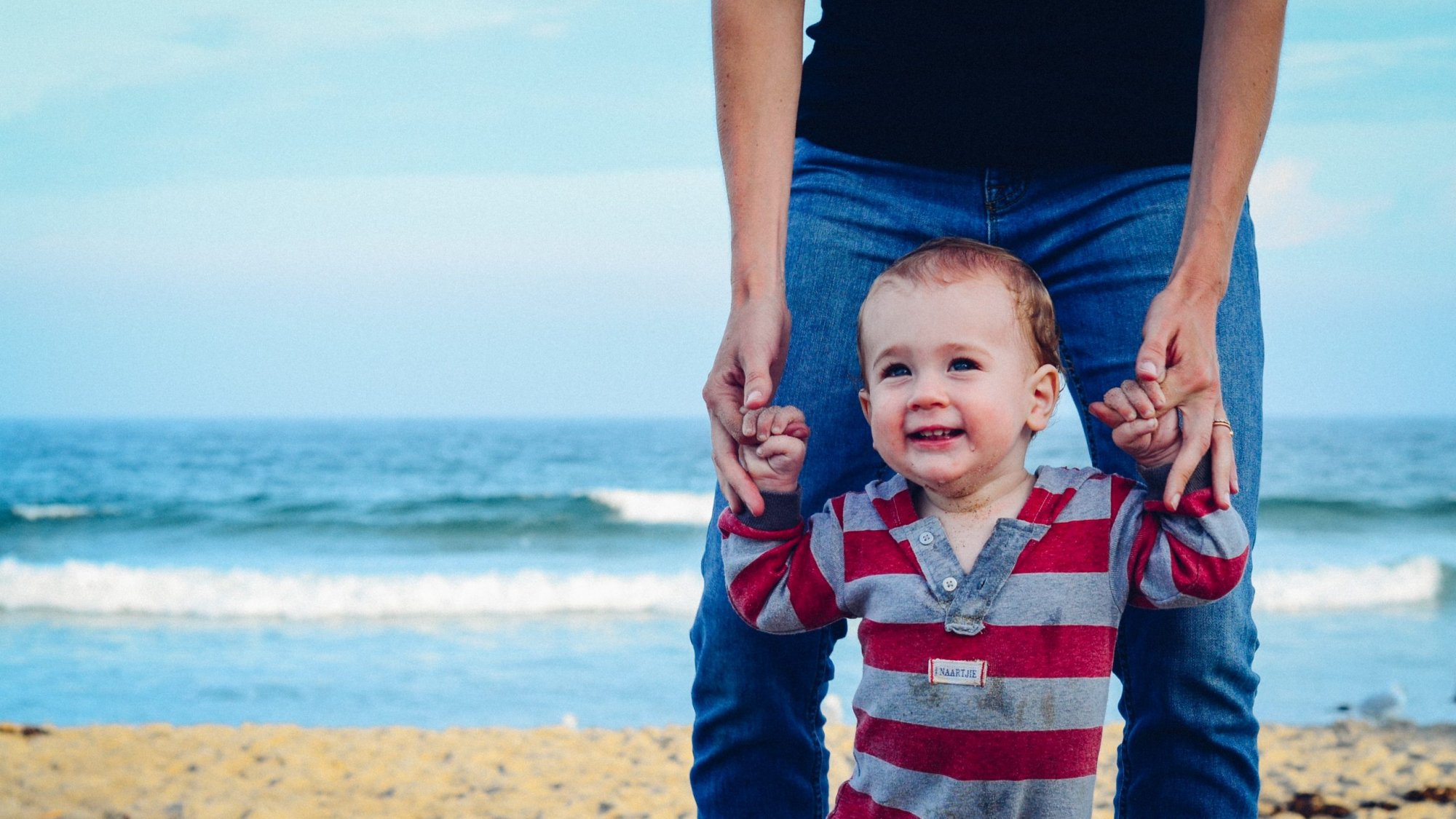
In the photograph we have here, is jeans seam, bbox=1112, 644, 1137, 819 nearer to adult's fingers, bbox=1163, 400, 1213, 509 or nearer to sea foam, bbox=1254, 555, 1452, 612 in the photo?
adult's fingers, bbox=1163, 400, 1213, 509

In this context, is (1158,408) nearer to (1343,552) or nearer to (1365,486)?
(1343,552)

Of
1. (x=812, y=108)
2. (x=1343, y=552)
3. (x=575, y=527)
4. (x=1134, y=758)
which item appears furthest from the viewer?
(x=575, y=527)

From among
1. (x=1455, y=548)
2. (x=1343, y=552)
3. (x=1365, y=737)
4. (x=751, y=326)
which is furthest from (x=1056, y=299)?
(x=1455, y=548)

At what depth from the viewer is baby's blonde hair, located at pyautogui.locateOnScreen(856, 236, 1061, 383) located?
63.7 inches

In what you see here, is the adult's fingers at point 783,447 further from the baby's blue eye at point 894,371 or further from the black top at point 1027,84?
the black top at point 1027,84

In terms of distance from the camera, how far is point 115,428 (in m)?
38.3

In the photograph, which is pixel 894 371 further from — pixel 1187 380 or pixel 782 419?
pixel 1187 380

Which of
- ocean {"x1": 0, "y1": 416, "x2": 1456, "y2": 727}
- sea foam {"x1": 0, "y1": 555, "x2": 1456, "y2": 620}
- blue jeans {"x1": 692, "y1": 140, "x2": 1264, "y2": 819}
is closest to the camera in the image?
blue jeans {"x1": 692, "y1": 140, "x2": 1264, "y2": 819}

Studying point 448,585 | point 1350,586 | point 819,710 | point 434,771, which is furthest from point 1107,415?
point 1350,586

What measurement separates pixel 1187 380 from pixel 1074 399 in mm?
374

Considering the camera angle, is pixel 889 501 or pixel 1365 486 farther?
pixel 1365 486

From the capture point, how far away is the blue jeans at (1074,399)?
1677 mm

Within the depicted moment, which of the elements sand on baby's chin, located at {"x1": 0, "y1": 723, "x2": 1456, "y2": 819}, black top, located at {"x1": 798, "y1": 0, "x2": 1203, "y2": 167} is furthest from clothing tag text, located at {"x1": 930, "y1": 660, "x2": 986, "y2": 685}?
sand on baby's chin, located at {"x1": 0, "y1": 723, "x2": 1456, "y2": 819}

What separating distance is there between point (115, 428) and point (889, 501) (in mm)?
42429
